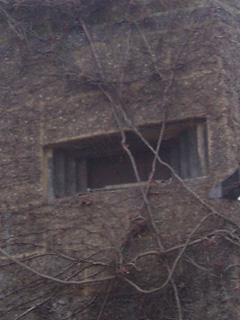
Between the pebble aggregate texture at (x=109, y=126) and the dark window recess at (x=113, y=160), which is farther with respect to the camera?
the dark window recess at (x=113, y=160)

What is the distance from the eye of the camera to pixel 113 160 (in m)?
6.30

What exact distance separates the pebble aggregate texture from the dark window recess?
0.12 meters

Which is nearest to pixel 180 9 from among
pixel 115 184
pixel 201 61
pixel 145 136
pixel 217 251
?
pixel 201 61

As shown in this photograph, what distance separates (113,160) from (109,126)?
0.39 meters

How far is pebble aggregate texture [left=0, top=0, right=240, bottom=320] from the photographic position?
561cm

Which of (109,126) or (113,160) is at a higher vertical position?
(109,126)

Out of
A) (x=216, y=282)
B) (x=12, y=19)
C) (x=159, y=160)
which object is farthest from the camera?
(x=12, y=19)

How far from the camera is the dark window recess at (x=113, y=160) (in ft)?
19.8

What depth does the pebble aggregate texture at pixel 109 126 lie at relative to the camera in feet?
18.4

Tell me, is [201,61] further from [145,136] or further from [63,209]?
[63,209]

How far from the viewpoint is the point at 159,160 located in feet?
19.1

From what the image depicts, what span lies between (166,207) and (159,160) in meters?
0.35

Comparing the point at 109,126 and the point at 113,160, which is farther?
→ the point at 113,160

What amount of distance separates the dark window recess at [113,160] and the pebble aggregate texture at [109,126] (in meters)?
0.12
